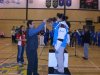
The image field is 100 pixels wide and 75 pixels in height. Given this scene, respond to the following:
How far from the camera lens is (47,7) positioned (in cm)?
4219

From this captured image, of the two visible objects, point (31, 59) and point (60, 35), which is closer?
point (60, 35)

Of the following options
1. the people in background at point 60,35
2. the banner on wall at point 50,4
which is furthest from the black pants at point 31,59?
Result: the banner on wall at point 50,4

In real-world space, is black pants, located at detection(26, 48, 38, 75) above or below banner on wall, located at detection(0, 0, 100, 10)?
below

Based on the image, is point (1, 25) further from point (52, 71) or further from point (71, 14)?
point (52, 71)

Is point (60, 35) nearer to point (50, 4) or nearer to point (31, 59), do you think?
point (31, 59)

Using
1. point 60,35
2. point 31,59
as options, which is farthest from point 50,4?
point 60,35

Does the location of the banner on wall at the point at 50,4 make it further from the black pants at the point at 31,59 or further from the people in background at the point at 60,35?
the people in background at the point at 60,35

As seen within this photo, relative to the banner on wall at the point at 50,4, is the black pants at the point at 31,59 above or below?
below

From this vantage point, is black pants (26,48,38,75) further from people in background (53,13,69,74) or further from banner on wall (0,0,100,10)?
banner on wall (0,0,100,10)

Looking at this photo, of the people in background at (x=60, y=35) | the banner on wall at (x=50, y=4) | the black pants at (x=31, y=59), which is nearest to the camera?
the people in background at (x=60, y=35)

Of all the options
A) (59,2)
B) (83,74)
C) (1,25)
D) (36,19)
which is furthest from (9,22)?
(83,74)

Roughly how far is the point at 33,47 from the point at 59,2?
3271 cm

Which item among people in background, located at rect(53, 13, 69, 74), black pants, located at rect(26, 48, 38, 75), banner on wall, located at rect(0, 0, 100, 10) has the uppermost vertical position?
banner on wall, located at rect(0, 0, 100, 10)

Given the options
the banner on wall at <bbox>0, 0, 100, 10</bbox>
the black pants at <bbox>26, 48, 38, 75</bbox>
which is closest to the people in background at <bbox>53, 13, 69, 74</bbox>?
the black pants at <bbox>26, 48, 38, 75</bbox>
